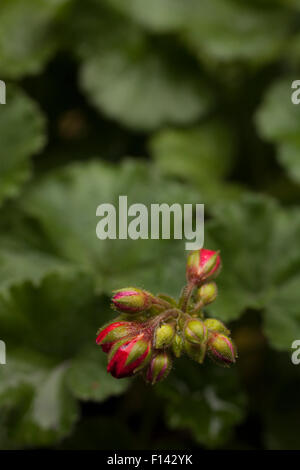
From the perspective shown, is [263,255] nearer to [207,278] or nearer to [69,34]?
[207,278]

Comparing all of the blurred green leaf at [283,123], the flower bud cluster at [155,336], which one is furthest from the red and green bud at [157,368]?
the blurred green leaf at [283,123]

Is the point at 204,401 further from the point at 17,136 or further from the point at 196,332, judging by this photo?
the point at 17,136

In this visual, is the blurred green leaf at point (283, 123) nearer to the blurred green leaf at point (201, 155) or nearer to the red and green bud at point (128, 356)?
the blurred green leaf at point (201, 155)

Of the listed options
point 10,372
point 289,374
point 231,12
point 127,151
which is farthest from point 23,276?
point 231,12

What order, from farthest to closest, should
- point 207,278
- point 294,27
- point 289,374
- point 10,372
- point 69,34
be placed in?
point 294,27
point 69,34
point 289,374
point 10,372
point 207,278

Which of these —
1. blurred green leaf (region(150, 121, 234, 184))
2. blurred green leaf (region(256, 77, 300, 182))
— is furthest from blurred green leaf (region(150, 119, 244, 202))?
blurred green leaf (region(256, 77, 300, 182))

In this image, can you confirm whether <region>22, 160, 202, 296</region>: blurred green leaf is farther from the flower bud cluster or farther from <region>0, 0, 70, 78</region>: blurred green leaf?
<region>0, 0, 70, 78</region>: blurred green leaf

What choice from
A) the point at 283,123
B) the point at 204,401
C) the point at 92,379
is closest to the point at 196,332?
the point at 92,379
